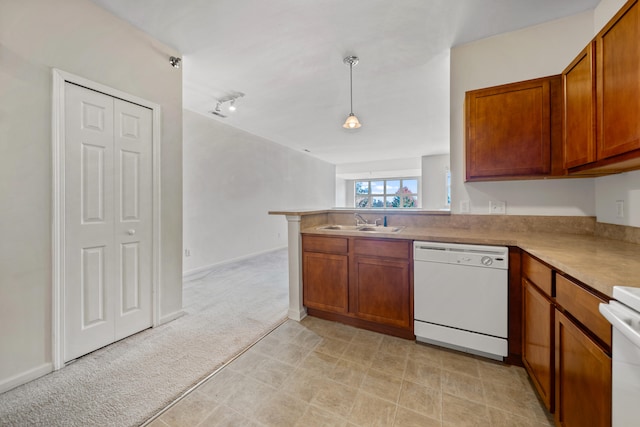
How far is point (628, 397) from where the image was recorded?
0.71 meters

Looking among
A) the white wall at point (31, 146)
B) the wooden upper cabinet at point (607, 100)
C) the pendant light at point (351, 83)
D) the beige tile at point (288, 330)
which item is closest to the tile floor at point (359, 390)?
the beige tile at point (288, 330)

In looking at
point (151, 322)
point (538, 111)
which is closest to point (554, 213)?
point (538, 111)

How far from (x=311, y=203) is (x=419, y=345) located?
238 inches

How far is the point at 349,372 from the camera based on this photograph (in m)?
1.72

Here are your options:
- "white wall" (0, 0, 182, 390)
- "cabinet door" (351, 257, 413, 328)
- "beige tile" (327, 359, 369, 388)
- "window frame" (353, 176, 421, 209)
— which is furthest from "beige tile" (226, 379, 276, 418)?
"window frame" (353, 176, 421, 209)

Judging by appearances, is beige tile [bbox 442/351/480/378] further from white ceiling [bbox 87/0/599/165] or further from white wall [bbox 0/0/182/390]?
white wall [bbox 0/0/182/390]

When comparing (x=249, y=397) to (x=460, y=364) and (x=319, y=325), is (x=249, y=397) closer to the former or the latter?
(x=319, y=325)

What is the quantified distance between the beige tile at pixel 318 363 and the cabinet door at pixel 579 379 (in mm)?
1227

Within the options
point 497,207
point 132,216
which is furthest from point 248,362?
point 497,207

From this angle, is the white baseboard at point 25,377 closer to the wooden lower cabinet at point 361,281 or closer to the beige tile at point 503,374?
the wooden lower cabinet at point 361,281

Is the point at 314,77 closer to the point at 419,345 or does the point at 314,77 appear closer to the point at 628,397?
the point at 419,345

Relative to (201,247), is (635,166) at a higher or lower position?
higher

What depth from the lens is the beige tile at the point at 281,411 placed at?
134cm

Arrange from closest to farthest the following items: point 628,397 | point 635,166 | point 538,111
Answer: point 628,397 → point 635,166 → point 538,111
